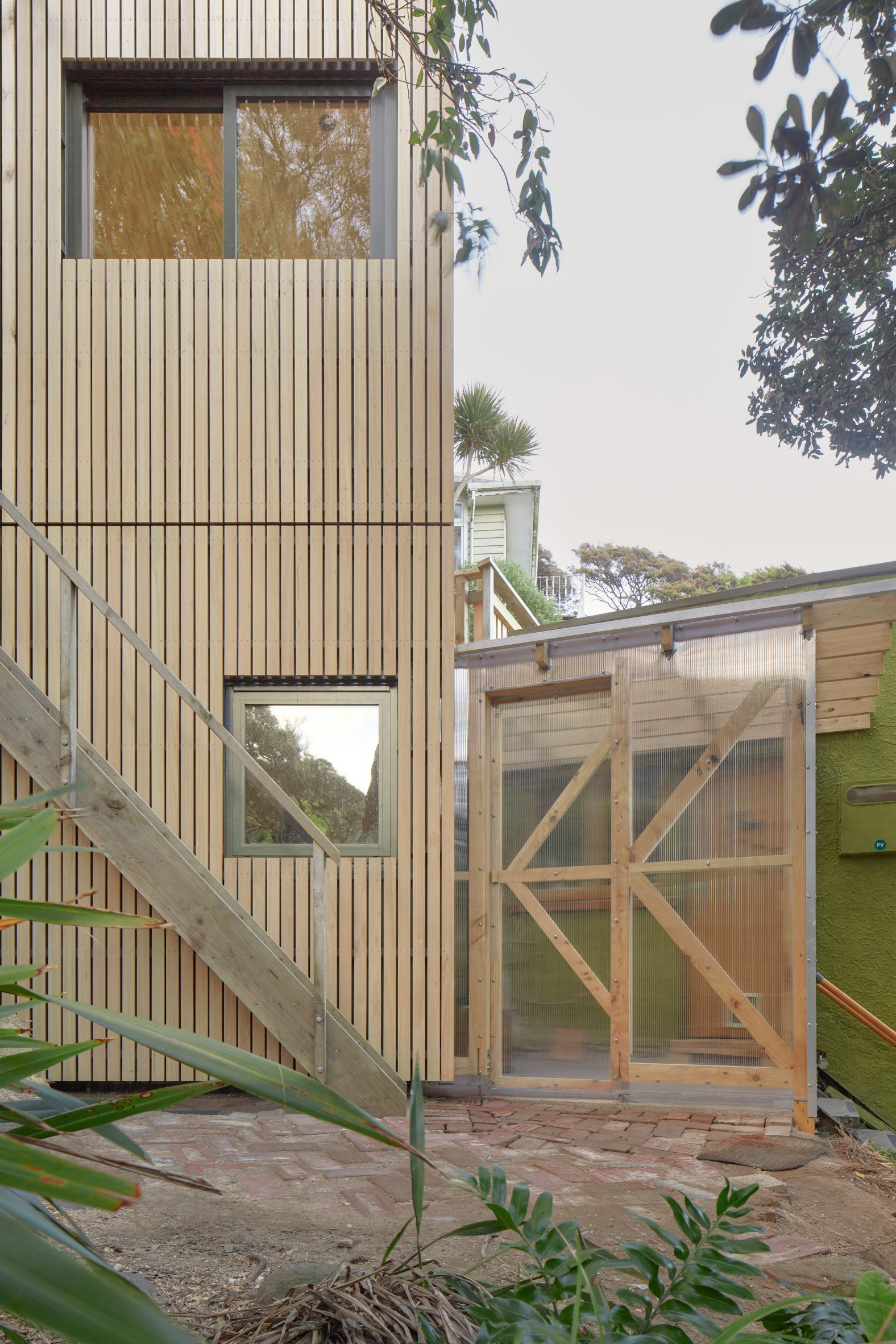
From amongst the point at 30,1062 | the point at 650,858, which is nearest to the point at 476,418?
the point at 650,858

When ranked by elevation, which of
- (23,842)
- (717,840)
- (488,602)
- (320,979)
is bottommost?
(320,979)

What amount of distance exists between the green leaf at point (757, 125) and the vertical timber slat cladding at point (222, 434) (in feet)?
12.2

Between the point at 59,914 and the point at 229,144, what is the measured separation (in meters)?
6.27

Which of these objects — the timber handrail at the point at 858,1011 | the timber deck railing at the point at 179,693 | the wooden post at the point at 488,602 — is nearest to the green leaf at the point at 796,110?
the timber deck railing at the point at 179,693

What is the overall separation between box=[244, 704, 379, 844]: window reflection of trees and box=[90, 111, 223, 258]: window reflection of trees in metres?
2.69

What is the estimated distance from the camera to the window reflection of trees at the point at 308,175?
6.15m

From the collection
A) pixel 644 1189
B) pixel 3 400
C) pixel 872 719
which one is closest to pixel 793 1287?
pixel 644 1189

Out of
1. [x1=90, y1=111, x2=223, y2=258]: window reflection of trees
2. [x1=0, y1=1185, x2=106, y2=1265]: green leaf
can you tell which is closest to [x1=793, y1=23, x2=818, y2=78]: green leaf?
[x1=0, y1=1185, x2=106, y2=1265]: green leaf

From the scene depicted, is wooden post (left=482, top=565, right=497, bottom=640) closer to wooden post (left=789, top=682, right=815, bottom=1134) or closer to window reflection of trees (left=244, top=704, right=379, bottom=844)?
window reflection of trees (left=244, top=704, right=379, bottom=844)

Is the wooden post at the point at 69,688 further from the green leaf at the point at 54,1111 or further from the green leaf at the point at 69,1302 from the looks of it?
the green leaf at the point at 69,1302

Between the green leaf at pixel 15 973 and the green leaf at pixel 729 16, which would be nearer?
the green leaf at pixel 15 973

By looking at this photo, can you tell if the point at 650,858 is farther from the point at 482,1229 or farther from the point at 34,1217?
the point at 34,1217

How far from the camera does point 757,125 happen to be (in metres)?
2.27

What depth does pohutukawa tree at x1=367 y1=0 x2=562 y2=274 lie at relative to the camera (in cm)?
384
